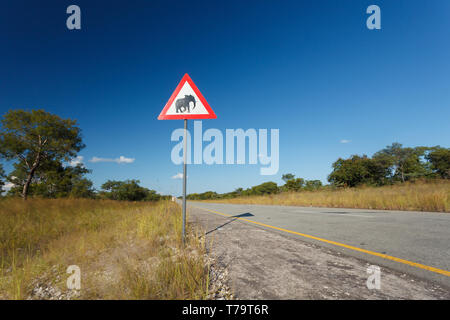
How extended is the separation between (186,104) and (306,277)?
9.56 feet

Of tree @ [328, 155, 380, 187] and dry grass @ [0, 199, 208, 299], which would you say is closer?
dry grass @ [0, 199, 208, 299]

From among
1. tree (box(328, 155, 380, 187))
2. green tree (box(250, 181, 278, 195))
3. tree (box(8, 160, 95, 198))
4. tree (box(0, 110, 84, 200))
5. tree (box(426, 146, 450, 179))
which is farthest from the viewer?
green tree (box(250, 181, 278, 195))

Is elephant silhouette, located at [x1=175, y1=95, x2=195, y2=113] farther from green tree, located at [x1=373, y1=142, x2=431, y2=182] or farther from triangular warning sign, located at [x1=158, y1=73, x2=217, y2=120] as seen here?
green tree, located at [x1=373, y1=142, x2=431, y2=182]

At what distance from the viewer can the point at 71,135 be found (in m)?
19.5

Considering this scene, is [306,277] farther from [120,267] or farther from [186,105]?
[186,105]

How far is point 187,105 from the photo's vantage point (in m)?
3.07

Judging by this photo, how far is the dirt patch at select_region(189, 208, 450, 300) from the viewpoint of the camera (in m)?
1.46

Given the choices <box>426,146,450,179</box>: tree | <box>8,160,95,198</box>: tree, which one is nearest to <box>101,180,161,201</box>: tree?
<box>8,160,95,198</box>: tree

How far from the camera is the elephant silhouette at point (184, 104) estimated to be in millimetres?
3042

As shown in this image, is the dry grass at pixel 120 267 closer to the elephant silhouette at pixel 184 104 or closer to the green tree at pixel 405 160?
the elephant silhouette at pixel 184 104

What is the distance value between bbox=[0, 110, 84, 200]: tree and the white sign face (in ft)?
71.2

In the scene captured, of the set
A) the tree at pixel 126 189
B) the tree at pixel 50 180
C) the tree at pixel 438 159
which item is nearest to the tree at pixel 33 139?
the tree at pixel 50 180

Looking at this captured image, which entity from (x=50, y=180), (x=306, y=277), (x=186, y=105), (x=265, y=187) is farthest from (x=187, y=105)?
(x=265, y=187)

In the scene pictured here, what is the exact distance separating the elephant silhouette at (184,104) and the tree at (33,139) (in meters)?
21.8
